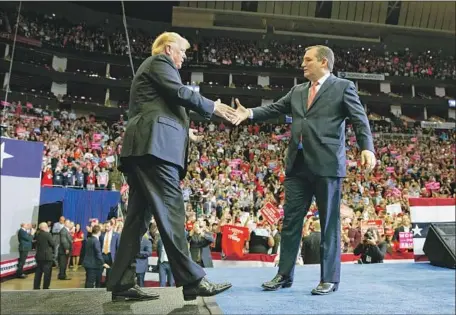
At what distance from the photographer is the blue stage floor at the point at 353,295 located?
214 centimetres

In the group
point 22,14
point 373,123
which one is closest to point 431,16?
point 373,123

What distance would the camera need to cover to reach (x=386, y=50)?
1117 inches

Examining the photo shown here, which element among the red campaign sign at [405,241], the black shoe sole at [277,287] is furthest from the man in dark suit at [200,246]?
the black shoe sole at [277,287]

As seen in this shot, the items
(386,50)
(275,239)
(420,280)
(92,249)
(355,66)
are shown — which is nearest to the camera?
(420,280)

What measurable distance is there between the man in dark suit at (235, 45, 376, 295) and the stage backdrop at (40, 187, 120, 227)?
9.77 m

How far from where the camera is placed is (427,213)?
20.5ft

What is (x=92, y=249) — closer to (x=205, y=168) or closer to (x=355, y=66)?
(x=205, y=168)

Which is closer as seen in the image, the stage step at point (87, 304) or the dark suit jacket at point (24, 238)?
the stage step at point (87, 304)

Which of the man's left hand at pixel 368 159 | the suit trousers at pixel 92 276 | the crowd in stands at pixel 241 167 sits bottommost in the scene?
the suit trousers at pixel 92 276

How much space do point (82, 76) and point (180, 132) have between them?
23.1m

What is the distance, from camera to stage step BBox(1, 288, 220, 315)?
81.8 inches

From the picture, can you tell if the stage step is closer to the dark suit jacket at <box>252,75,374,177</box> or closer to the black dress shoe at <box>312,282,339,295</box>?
the black dress shoe at <box>312,282,339,295</box>

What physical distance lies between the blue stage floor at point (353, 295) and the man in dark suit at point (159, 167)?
27cm

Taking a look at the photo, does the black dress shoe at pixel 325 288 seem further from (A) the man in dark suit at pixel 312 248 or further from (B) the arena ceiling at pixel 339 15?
(B) the arena ceiling at pixel 339 15
